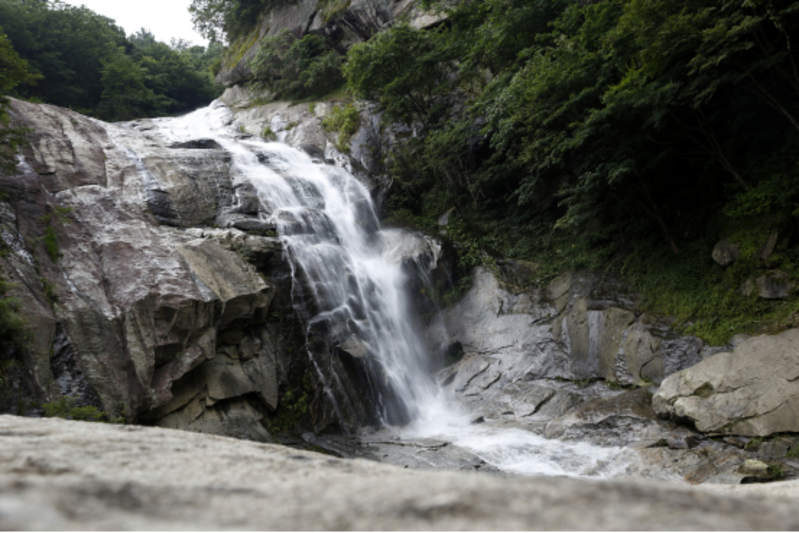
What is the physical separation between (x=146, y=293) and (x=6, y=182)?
159 inches

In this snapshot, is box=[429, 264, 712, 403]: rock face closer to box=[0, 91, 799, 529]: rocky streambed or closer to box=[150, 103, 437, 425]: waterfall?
box=[0, 91, 799, 529]: rocky streambed

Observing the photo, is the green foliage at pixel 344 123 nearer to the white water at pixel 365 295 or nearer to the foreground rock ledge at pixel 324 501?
the white water at pixel 365 295

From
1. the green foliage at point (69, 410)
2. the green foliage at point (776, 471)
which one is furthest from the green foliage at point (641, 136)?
the green foliage at point (69, 410)

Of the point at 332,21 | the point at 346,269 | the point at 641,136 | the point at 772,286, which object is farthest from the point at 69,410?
the point at 332,21

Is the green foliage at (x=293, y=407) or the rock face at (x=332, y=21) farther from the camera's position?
the rock face at (x=332, y=21)

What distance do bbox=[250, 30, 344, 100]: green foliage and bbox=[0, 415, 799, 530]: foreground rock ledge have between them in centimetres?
2322

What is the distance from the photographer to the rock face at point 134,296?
23.5ft

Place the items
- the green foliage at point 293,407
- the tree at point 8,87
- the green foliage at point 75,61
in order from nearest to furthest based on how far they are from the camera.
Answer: the tree at point 8,87 < the green foliage at point 293,407 < the green foliage at point 75,61

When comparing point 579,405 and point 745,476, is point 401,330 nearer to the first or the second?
point 579,405

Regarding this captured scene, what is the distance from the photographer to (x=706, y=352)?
8867mm

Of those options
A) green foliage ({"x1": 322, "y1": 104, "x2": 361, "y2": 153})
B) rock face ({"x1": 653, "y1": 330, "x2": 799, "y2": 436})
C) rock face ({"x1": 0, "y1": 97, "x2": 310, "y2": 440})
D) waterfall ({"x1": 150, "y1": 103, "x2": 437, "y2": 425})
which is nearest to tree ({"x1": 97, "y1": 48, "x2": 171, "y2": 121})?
waterfall ({"x1": 150, "y1": 103, "x2": 437, "y2": 425})

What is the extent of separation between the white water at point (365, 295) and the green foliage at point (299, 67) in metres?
7.44

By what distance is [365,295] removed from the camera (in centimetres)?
1252

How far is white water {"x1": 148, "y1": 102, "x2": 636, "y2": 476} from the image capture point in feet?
25.8
